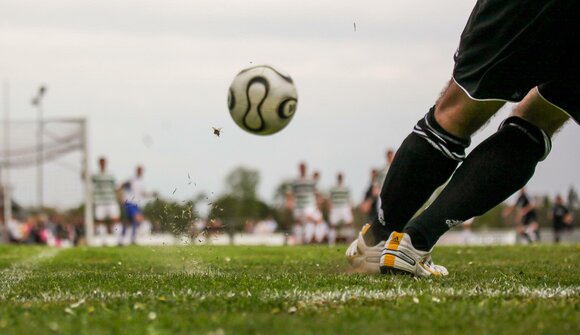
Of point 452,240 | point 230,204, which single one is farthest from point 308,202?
point 230,204

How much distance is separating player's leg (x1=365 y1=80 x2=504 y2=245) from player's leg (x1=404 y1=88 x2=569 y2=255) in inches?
4.5

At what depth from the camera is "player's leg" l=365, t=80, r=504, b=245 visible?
14.5ft

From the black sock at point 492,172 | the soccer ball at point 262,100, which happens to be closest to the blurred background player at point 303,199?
the soccer ball at point 262,100

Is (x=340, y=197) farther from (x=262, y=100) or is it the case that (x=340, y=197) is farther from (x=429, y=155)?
(x=429, y=155)

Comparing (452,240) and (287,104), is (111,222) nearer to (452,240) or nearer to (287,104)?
(452,240)

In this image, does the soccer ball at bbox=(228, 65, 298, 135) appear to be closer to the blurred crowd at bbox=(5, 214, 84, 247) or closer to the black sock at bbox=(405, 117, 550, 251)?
the black sock at bbox=(405, 117, 550, 251)

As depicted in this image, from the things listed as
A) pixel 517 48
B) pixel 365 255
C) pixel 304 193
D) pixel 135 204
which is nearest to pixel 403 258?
pixel 365 255

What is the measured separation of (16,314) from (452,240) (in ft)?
103

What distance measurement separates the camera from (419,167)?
4.70 metres

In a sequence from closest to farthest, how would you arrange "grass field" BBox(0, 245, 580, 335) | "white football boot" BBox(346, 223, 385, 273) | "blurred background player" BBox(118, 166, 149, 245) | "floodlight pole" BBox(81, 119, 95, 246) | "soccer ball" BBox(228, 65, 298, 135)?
"grass field" BBox(0, 245, 580, 335)
"white football boot" BBox(346, 223, 385, 273)
"soccer ball" BBox(228, 65, 298, 135)
"blurred background player" BBox(118, 166, 149, 245)
"floodlight pole" BBox(81, 119, 95, 246)

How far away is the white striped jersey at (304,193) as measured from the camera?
2339cm

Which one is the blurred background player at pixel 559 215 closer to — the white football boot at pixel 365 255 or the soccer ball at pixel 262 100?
the soccer ball at pixel 262 100

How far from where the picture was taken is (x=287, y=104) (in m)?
5.67

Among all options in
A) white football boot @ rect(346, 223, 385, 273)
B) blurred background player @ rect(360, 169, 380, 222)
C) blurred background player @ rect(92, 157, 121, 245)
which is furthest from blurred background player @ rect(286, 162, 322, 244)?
white football boot @ rect(346, 223, 385, 273)
